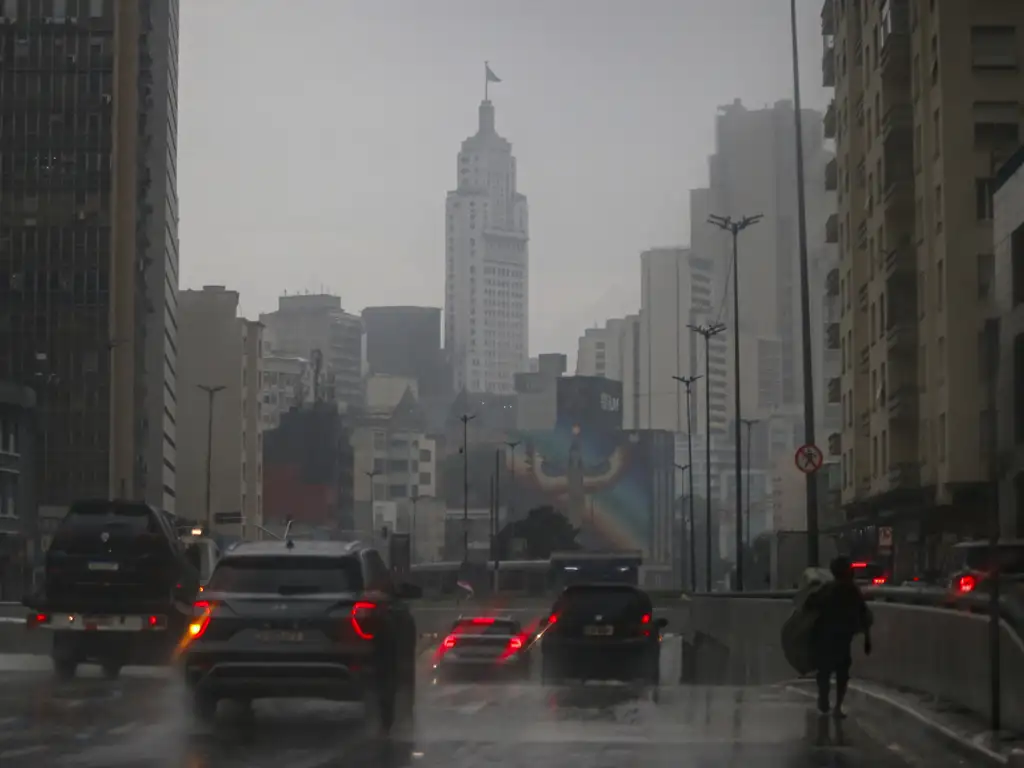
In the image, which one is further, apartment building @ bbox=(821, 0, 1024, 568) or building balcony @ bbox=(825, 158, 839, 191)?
building balcony @ bbox=(825, 158, 839, 191)

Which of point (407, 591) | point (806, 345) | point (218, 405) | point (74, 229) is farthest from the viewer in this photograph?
point (218, 405)

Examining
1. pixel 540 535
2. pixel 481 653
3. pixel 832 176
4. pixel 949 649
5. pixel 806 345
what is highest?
pixel 832 176

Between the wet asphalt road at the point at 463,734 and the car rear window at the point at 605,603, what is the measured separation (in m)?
10.4

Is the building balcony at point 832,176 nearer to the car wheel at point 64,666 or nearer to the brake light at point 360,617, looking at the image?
the car wheel at point 64,666

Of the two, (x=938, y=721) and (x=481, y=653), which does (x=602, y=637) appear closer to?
(x=481, y=653)

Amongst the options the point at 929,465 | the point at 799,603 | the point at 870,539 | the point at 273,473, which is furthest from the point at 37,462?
the point at 799,603

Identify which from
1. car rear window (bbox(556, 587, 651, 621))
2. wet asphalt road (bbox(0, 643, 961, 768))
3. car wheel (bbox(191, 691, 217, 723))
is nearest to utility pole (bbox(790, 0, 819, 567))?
car rear window (bbox(556, 587, 651, 621))

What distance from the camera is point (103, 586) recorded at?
25500mm

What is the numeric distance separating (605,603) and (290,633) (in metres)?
16.8

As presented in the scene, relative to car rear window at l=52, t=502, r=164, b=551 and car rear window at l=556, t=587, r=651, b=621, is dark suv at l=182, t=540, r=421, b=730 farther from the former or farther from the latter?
car rear window at l=556, t=587, r=651, b=621

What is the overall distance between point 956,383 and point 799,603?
1714 inches

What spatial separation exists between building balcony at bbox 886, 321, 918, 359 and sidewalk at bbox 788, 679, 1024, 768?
45750 millimetres

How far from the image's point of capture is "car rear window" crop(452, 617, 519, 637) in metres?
39.6

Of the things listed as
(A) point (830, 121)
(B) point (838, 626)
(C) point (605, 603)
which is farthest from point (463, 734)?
(A) point (830, 121)
